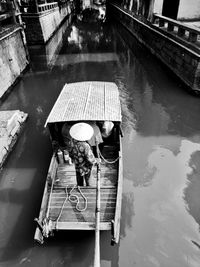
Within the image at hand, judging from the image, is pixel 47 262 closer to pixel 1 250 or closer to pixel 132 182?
pixel 1 250

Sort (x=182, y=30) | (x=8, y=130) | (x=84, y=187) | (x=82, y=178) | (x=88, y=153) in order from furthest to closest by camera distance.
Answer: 1. (x=182, y=30)
2. (x=8, y=130)
3. (x=84, y=187)
4. (x=82, y=178)
5. (x=88, y=153)

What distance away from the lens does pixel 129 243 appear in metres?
5.86

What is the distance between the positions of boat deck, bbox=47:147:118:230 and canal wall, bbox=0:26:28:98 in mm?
9056

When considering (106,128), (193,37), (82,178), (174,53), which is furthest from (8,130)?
(174,53)

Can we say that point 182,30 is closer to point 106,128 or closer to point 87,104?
point 87,104

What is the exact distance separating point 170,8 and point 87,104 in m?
17.2

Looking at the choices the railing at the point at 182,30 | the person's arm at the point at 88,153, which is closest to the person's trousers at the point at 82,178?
the person's arm at the point at 88,153

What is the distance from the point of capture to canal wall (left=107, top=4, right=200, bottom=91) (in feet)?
41.4

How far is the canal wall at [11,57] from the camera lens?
14.1 m

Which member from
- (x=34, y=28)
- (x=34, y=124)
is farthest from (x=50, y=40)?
(x=34, y=124)

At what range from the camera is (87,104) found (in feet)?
25.6

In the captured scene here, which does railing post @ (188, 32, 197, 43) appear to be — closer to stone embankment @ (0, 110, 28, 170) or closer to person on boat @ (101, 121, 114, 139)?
person on boat @ (101, 121, 114, 139)

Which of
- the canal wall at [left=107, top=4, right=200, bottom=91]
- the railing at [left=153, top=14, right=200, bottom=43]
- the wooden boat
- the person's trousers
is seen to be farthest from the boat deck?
the railing at [left=153, top=14, right=200, bottom=43]

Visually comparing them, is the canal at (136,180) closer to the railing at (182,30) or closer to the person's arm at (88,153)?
the person's arm at (88,153)
